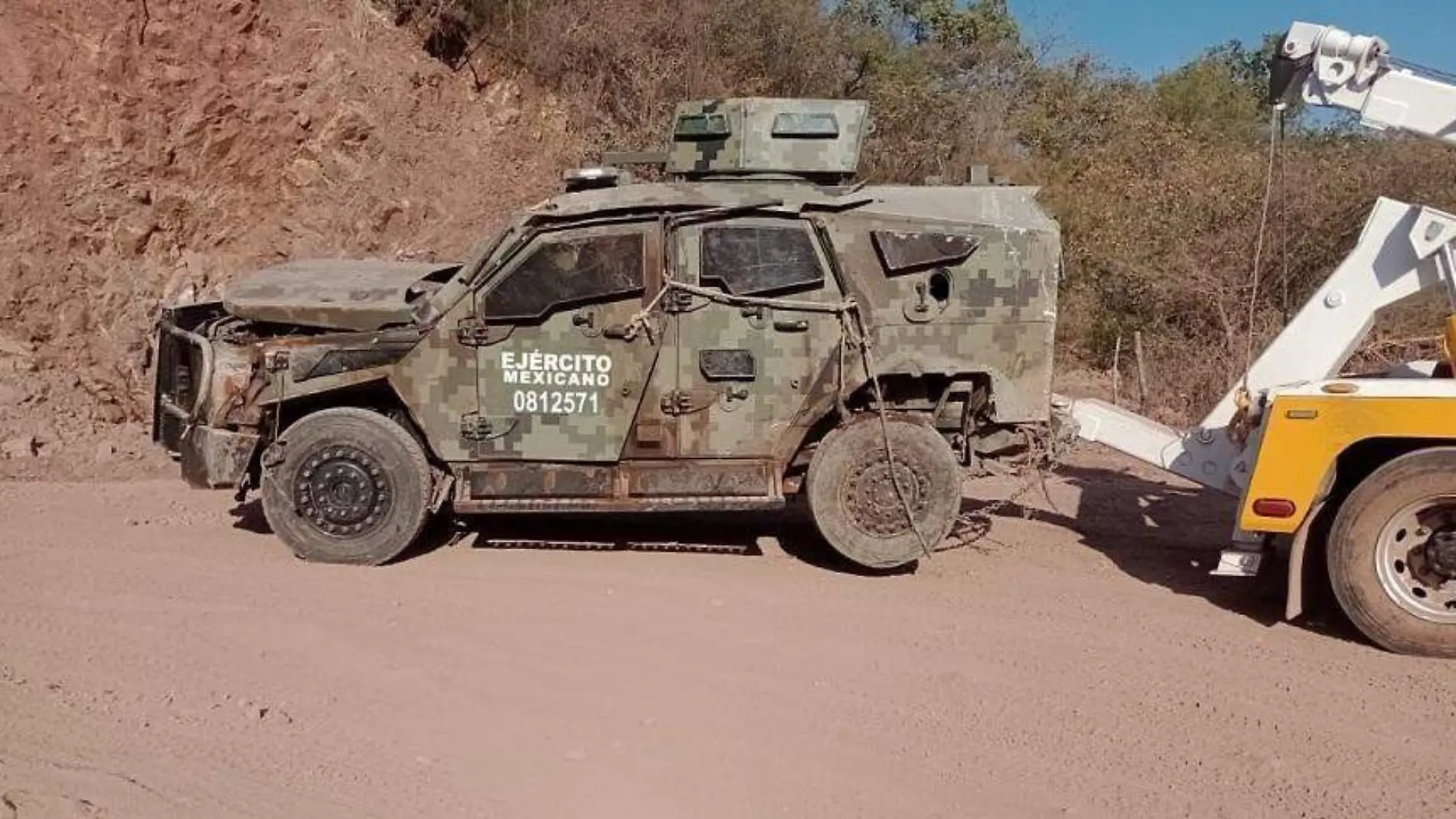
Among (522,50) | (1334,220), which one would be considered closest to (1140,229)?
(1334,220)

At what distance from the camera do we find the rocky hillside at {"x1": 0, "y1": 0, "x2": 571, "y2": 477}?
11.6 metres

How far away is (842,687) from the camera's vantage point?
532 cm

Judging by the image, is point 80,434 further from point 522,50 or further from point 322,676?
point 522,50

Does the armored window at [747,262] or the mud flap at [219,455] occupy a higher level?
the armored window at [747,262]

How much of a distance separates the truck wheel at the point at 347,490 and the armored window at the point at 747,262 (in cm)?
196

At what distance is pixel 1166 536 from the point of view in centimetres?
834

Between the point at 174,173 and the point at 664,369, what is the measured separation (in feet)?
26.9

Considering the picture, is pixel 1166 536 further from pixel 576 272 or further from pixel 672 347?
pixel 576 272

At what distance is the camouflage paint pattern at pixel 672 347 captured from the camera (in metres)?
7.09

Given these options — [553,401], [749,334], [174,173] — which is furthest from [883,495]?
[174,173]

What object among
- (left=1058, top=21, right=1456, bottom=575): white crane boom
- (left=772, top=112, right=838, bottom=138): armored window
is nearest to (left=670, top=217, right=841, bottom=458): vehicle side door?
(left=772, top=112, right=838, bottom=138): armored window

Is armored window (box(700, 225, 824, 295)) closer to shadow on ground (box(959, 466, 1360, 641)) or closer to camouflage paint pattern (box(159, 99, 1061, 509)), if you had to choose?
camouflage paint pattern (box(159, 99, 1061, 509))

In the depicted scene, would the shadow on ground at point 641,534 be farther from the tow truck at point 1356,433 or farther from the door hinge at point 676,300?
the tow truck at point 1356,433

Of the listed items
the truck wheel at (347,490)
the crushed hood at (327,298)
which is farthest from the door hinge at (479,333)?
the truck wheel at (347,490)
